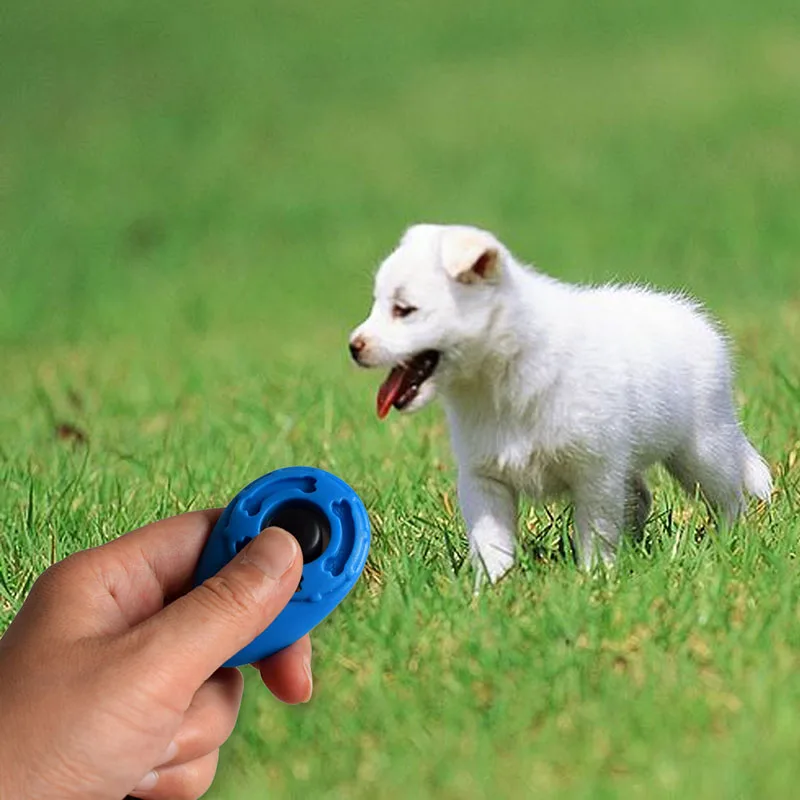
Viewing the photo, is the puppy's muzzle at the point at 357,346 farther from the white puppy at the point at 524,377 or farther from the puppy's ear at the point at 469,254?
the puppy's ear at the point at 469,254

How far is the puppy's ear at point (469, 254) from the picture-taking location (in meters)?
3.75

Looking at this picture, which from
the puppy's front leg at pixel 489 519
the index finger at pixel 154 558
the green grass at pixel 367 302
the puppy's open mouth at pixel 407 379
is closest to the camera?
the index finger at pixel 154 558

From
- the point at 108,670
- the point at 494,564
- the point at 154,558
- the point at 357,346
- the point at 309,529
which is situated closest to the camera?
the point at 108,670

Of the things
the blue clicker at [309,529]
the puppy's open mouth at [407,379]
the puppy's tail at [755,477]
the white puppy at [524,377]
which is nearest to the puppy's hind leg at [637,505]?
the white puppy at [524,377]

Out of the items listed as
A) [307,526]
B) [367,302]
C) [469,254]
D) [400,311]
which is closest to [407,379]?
[400,311]

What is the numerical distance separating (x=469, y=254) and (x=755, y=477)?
1047mm

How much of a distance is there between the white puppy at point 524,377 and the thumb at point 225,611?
820 mm

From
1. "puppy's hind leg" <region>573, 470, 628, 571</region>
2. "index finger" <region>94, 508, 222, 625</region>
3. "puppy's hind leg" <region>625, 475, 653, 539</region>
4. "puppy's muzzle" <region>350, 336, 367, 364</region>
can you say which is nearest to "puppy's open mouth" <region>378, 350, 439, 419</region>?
"puppy's muzzle" <region>350, 336, 367, 364</region>

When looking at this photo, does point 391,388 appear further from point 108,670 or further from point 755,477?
point 108,670

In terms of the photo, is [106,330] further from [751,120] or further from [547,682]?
[547,682]

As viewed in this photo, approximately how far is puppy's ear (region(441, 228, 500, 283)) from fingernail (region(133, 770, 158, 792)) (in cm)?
115

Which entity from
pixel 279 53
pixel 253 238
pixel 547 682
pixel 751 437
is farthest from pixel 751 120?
pixel 547 682

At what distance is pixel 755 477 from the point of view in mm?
4391

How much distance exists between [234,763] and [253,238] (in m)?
6.00
